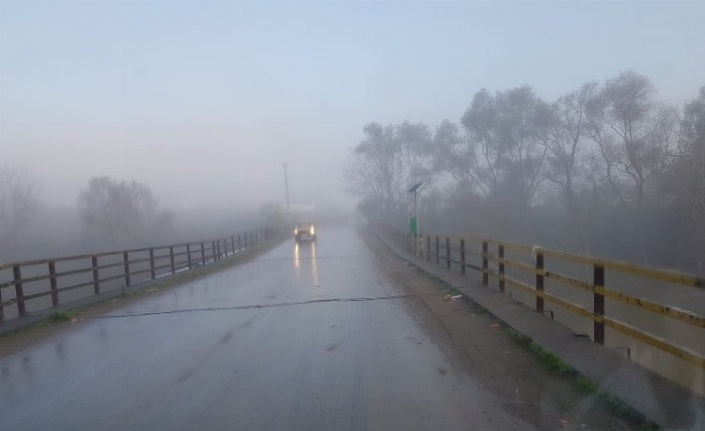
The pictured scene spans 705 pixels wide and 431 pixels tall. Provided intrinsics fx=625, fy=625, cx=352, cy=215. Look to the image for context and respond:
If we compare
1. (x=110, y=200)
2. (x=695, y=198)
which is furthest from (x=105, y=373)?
(x=110, y=200)

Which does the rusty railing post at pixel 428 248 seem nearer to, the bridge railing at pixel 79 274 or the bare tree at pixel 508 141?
the bridge railing at pixel 79 274

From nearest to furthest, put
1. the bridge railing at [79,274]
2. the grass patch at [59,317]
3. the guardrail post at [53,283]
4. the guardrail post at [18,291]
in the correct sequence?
the grass patch at [59,317] < the guardrail post at [18,291] < the bridge railing at [79,274] < the guardrail post at [53,283]

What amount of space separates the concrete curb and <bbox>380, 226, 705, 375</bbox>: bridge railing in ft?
0.97

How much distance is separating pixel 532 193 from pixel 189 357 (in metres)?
38.8

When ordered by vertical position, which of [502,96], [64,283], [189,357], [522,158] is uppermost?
[502,96]

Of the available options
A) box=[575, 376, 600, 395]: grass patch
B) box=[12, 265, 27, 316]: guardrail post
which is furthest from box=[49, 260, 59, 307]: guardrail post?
box=[575, 376, 600, 395]: grass patch

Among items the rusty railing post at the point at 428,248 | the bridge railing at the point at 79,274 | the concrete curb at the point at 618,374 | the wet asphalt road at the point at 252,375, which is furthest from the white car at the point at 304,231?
the concrete curb at the point at 618,374

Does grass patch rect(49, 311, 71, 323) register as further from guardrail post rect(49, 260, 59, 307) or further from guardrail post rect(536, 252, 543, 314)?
guardrail post rect(536, 252, 543, 314)

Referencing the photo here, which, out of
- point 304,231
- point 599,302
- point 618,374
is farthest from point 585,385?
point 304,231

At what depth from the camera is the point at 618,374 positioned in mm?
6215

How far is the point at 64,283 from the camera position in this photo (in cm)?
3008

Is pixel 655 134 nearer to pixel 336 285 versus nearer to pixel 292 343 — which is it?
pixel 336 285

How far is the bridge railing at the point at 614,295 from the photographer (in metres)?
5.99

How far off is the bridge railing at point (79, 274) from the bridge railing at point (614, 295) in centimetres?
965
